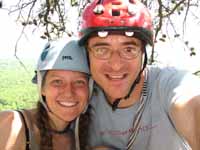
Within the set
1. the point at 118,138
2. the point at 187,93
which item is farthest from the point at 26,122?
the point at 187,93

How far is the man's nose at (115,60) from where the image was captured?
3061 millimetres

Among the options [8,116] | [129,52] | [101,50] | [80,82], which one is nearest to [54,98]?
[80,82]

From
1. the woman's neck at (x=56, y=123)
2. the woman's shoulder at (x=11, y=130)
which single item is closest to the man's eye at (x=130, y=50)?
the woman's neck at (x=56, y=123)

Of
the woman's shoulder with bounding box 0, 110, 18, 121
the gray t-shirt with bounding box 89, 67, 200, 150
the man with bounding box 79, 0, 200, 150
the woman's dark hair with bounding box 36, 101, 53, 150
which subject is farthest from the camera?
the woman's dark hair with bounding box 36, 101, 53, 150

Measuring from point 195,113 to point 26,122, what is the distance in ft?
3.90

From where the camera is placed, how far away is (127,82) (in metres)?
3.10

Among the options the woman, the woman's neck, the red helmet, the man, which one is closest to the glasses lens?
the man

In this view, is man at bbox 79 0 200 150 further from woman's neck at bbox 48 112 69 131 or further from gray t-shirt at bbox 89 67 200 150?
woman's neck at bbox 48 112 69 131

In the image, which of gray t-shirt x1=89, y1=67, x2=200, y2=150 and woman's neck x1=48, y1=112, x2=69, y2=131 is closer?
gray t-shirt x1=89, y1=67, x2=200, y2=150

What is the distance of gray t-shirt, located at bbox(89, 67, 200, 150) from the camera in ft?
9.32

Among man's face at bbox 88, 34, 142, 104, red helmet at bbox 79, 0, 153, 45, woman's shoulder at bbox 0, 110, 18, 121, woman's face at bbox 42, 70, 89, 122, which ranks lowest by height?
woman's shoulder at bbox 0, 110, 18, 121

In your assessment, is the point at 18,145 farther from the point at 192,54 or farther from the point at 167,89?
the point at 192,54

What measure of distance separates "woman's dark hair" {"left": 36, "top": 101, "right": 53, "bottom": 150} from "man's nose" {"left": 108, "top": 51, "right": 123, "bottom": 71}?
653mm

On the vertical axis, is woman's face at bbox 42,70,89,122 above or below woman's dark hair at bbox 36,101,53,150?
above
